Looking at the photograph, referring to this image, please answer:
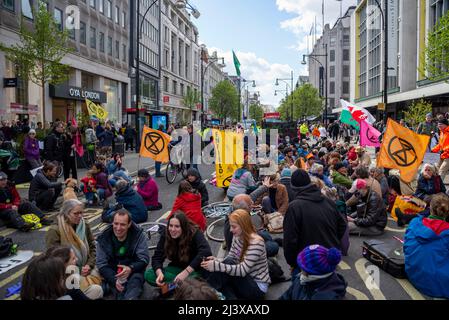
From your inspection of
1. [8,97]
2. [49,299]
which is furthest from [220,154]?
[8,97]

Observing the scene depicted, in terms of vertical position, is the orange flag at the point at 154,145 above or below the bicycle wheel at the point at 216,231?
above

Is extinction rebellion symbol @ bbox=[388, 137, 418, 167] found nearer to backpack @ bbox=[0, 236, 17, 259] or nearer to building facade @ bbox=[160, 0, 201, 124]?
backpack @ bbox=[0, 236, 17, 259]

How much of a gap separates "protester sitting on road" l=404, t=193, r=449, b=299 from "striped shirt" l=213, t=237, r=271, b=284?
1.78 meters

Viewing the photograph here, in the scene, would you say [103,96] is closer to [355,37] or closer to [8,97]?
[8,97]

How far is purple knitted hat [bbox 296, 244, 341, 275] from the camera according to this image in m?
3.47

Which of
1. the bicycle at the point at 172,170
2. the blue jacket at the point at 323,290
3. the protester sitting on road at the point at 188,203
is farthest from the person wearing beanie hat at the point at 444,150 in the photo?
the blue jacket at the point at 323,290

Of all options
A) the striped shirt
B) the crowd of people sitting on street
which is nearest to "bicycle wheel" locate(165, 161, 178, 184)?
the crowd of people sitting on street

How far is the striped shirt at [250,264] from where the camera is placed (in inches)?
178

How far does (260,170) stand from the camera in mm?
11258

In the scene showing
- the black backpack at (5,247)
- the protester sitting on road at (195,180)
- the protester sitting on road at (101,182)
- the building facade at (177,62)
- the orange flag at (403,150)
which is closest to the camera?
the black backpack at (5,247)

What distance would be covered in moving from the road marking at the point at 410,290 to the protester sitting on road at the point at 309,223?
1.24 metres

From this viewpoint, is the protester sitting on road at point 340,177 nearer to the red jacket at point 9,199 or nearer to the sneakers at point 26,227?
the sneakers at point 26,227
